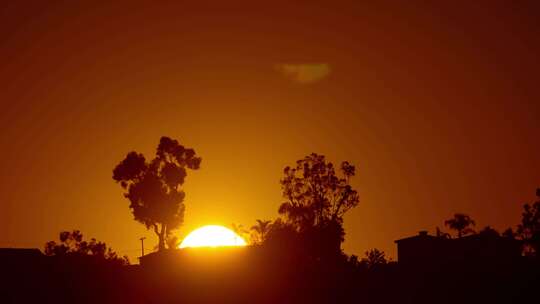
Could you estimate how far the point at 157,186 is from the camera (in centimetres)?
7562

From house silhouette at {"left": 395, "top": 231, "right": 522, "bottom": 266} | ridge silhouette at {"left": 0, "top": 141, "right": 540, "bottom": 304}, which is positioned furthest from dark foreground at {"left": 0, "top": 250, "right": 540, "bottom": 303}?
house silhouette at {"left": 395, "top": 231, "right": 522, "bottom": 266}

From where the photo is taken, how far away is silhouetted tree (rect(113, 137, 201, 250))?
75125mm

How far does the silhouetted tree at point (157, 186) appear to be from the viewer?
75125 mm

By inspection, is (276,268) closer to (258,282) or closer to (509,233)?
(258,282)

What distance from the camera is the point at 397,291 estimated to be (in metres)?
50.9

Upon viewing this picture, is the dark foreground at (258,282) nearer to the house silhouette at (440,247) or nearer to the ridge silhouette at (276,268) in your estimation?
the ridge silhouette at (276,268)

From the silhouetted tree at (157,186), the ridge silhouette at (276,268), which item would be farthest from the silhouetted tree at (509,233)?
the silhouetted tree at (157,186)

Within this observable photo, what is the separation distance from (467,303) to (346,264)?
22347mm

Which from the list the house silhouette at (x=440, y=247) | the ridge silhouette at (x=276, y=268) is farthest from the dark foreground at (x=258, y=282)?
the house silhouette at (x=440, y=247)

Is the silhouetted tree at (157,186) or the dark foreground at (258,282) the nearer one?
the dark foreground at (258,282)

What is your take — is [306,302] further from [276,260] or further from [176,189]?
[176,189]

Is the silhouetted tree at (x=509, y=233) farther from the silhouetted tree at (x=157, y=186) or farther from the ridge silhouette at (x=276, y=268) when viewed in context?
the silhouetted tree at (x=157, y=186)

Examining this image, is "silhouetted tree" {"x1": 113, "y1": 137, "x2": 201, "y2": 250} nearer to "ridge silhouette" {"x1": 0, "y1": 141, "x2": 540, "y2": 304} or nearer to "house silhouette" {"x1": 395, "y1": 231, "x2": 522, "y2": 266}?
"ridge silhouette" {"x1": 0, "y1": 141, "x2": 540, "y2": 304}

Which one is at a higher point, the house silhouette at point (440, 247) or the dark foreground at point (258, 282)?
the house silhouette at point (440, 247)
